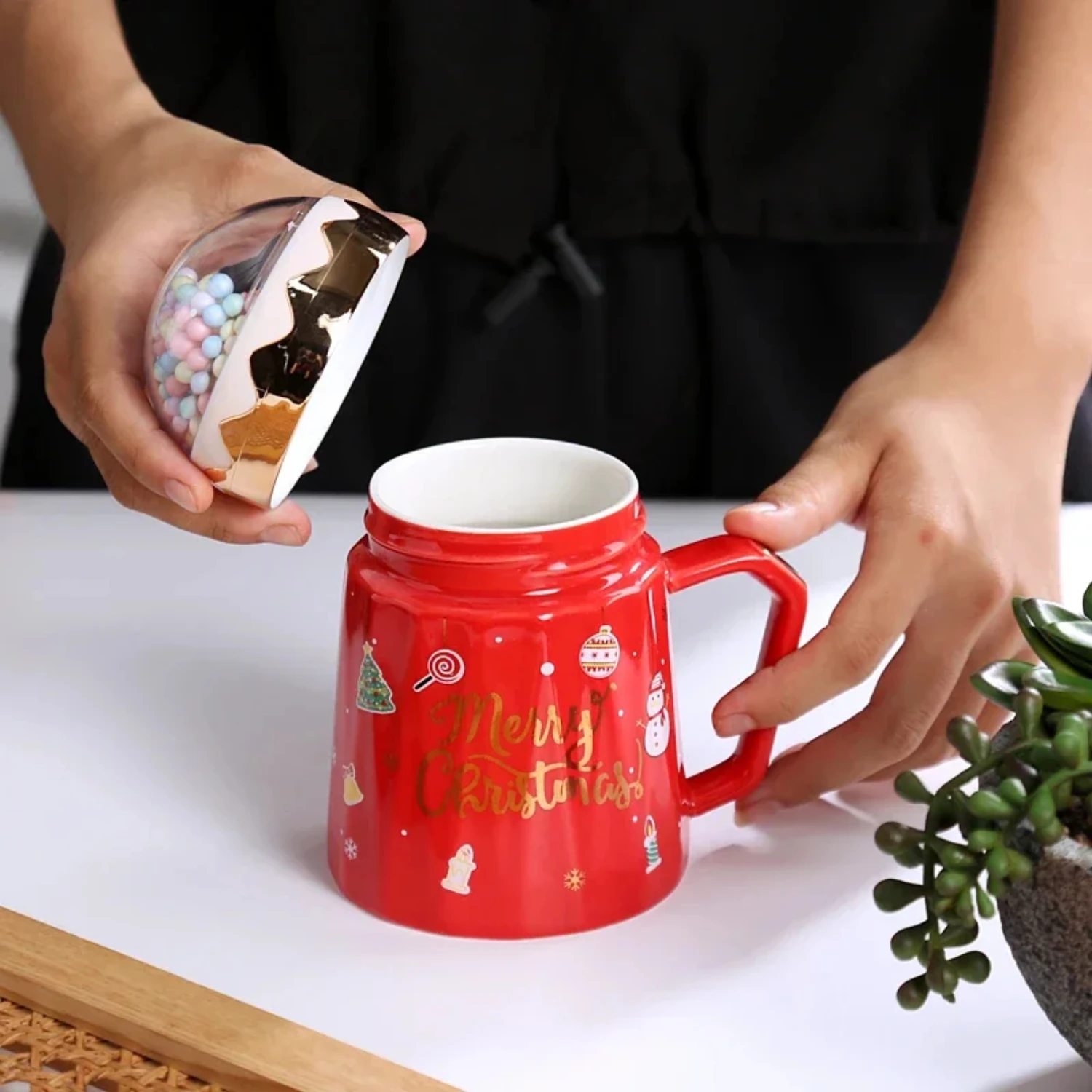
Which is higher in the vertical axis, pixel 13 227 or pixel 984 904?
pixel 984 904

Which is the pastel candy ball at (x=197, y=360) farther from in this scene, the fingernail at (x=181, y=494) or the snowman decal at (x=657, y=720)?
the snowman decal at (x=657, y=720)

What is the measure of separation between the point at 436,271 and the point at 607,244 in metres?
0.10

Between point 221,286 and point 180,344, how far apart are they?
3 centimetres

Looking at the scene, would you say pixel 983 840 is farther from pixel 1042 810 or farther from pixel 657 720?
pixel 657 720

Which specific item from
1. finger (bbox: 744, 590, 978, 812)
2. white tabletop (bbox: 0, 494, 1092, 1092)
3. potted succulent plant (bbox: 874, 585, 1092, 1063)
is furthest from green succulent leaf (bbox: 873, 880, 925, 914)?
finger (bbox: 744, 590, 978, 812)

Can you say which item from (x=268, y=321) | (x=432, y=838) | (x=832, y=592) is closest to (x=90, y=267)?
(x=268, y=321)

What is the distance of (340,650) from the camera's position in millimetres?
585

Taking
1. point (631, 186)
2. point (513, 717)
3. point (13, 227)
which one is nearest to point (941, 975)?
point (513, 717)

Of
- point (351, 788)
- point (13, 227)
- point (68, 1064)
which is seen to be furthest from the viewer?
point (13, 227)

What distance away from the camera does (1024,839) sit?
415mm

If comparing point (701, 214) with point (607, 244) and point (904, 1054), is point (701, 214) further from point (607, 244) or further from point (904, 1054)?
point (904, 1054)

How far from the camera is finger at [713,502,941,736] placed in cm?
59

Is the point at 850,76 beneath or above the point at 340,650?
above

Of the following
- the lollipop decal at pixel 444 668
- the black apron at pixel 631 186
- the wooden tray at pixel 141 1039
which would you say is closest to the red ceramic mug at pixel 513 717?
the lollipop decal at pixel 444 668
